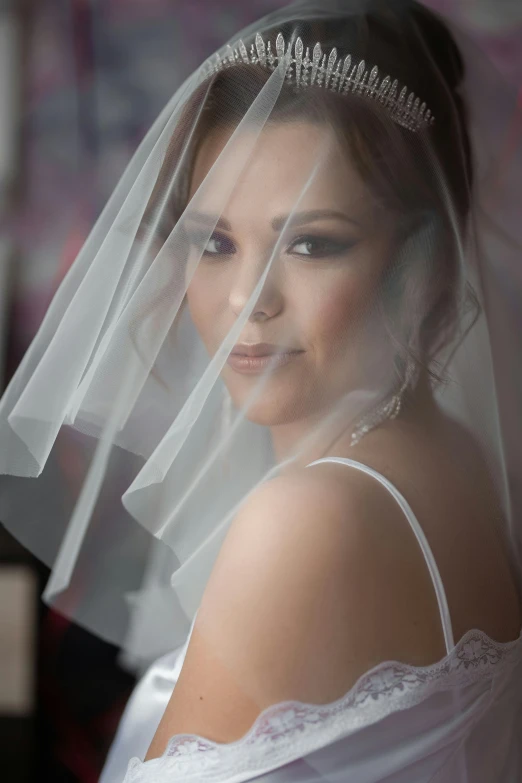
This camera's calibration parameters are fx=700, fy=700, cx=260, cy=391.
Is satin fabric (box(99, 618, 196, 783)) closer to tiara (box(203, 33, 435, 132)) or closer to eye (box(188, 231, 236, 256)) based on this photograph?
eye (box(188, 231, 236, 256))

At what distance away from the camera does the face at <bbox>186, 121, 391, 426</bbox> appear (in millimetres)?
618

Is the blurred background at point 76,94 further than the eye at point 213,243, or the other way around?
the blurred background at point 76,94

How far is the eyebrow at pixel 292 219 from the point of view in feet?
2.00

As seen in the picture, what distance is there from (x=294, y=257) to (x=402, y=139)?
A: 151 millimetres

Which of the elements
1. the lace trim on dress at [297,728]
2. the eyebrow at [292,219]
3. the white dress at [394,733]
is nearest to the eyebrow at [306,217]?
the eyebrow at [292,219]

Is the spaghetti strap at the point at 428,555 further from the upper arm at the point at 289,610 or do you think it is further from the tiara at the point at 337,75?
the tiara at the point at 337,75

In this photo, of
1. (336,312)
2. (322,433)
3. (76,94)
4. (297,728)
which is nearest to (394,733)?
(297,728)

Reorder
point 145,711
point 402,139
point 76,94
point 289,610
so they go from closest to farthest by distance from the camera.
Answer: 1. point 289,610
2. point 402,139
3. point 145,711
4. point 76,94

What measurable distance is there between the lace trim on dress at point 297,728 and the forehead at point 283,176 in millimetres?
393

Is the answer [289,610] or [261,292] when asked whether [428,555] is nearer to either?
[289,610]

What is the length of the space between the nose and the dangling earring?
5.1 inches

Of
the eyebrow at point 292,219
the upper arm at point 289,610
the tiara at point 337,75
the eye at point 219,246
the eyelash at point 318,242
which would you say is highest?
the tiara at point 337,75

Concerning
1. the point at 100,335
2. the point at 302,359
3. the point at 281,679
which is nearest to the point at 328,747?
the point at 281,679

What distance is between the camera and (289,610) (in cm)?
53
